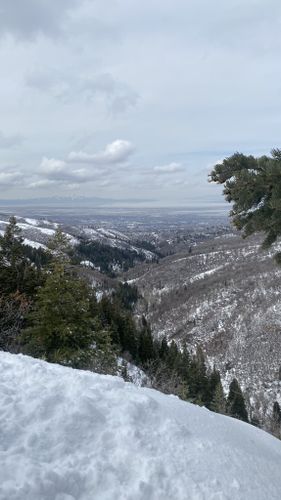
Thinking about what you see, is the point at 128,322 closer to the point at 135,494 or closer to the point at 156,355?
the point at 156,355

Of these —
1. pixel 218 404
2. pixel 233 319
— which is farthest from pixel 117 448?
pixel 233 319

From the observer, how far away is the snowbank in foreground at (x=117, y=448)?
468 centimetres

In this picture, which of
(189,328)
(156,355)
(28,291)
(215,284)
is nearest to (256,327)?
(189,328)

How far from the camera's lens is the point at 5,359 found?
8797 millimetres

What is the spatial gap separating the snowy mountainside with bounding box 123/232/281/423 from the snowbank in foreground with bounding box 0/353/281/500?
81995 mm

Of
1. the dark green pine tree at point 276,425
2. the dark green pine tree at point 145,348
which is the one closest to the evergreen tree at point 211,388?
the dark green pine tree at point 276,425

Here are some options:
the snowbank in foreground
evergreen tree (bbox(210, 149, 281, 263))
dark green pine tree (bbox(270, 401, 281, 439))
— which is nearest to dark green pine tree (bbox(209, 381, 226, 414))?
dark green pine tree (bbox(270, 401, 281, 439))

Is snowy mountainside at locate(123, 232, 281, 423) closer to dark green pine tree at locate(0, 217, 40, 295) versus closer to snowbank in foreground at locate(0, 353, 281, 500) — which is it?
dark green pine tree at locate(0, 217, 40, 295)

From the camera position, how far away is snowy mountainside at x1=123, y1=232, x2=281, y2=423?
108 metres

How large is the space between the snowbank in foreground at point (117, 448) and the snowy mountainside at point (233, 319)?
82.0m

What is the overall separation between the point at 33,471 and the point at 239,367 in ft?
388

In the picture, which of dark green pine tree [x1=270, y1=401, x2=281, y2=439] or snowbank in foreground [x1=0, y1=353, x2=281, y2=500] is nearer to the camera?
snowbank in foreground [x1=0, y1=353, x2=281, y2=500]

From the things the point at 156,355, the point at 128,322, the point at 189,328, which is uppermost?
the point at 128,322

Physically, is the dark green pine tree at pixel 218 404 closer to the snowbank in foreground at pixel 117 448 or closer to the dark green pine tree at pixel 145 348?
the dark green pine tree at pixel 145 348
